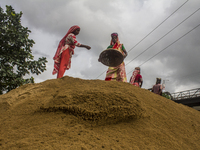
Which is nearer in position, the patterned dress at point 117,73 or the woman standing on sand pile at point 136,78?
the patterned dress at point 117,73

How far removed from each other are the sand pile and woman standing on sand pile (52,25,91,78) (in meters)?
1.81

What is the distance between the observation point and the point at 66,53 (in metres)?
→ 4.39

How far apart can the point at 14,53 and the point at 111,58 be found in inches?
160

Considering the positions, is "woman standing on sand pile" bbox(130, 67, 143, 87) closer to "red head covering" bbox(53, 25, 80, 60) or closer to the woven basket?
the woven basket

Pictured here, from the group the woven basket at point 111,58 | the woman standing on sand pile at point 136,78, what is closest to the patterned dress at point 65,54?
the woven basket at point 111,58

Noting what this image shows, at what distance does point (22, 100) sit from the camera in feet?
8.74

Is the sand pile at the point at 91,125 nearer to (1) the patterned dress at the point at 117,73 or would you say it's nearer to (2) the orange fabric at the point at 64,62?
(2) the orange fabric at the point at 64,62

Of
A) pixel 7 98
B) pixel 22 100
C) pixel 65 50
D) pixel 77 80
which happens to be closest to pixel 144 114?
pixel 77 80

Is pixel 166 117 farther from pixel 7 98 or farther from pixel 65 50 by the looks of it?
pixel 65 50

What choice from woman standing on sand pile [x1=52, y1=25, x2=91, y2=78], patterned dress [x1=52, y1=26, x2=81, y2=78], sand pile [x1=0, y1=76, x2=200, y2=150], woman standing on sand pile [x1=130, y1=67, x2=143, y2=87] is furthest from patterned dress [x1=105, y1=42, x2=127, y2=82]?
sand pile [x1=0, y1=76, x2=200, y2=150]

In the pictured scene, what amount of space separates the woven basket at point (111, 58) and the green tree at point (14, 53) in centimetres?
335

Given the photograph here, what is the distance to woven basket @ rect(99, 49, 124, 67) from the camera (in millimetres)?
4117

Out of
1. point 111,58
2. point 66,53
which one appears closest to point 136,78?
point 111,58

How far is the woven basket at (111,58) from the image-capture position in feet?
13.5
